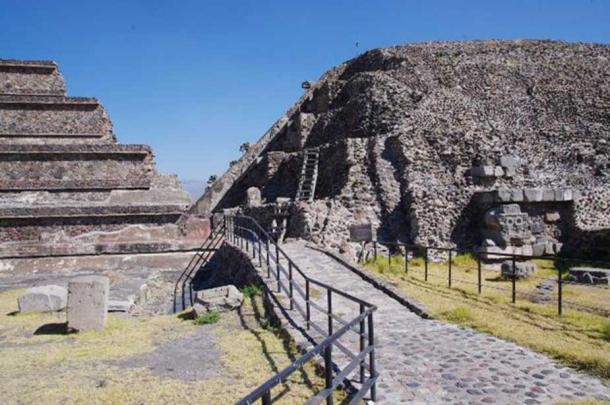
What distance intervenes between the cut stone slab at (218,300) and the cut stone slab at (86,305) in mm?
1667

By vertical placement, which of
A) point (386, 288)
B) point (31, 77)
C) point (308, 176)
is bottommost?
point (386, 288)

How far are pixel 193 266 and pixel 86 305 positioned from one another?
284 inches

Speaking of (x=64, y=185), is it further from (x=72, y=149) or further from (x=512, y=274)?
(x=512, y=274)

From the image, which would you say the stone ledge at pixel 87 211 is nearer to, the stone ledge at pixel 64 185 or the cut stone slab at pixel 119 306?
the stone ledge at pixel 64 185

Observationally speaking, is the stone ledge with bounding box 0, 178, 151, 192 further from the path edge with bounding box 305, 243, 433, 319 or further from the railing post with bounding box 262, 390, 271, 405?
the railing post with bounding box 262, 390, 271, 405

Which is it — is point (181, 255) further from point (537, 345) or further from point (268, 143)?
point (268, 143)

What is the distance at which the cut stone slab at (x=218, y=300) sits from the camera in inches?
366

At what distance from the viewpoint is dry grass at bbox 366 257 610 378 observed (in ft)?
20.8

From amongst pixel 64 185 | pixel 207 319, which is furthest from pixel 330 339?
pixel 64 185

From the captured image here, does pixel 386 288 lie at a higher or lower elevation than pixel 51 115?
lower

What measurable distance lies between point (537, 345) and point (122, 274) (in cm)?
1121

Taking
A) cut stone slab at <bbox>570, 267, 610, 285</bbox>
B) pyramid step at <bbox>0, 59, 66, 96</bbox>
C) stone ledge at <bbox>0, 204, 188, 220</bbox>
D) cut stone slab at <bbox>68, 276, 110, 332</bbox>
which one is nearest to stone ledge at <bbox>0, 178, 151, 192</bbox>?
stone ledge at <bbox>0, 204, 188, 220</bbox>

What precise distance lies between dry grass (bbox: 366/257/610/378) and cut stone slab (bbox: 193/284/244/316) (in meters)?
3.39

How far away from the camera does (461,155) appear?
60.0 ft
